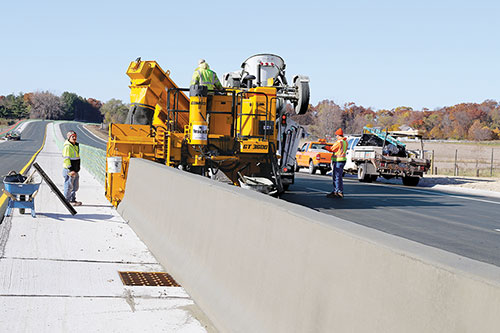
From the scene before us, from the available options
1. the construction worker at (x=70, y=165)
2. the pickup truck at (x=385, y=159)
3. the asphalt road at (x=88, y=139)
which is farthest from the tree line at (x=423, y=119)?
the construction worker at (x=70, y=165)

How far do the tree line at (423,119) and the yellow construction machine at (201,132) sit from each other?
8871 centimetres

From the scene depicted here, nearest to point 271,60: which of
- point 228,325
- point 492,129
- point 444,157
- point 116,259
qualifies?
point 116,259

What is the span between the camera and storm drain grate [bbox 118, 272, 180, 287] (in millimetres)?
6824

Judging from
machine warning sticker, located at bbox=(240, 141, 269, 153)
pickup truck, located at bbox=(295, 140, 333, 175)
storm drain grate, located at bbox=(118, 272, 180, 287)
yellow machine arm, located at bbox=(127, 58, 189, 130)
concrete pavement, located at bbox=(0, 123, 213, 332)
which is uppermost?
yellow machine arm, located at bbox=(127, 58, 189, 130)

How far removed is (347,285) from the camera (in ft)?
11.3

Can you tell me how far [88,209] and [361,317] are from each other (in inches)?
424

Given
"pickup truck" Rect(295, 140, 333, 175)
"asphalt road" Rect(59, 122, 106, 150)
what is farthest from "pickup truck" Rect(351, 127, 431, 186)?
"asphalt road" Rect(59, 122, 106, 150)

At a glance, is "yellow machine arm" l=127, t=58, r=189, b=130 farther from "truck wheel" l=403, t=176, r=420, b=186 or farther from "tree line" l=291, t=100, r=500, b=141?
"tree line" l=291, t=100, r=500, b=141

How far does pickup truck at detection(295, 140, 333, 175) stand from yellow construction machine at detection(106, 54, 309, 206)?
1948cm

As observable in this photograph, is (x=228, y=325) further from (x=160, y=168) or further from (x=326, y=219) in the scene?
(x=160, y=168)

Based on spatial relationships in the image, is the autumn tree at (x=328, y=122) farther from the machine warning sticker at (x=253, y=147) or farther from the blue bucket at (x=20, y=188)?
the blue bucket at (x=20, y=188)

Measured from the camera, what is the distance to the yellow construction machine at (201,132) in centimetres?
1290

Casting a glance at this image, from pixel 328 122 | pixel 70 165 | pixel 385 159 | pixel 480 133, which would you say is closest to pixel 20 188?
pixel 70 165

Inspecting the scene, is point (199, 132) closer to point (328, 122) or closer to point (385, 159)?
point (385, 159)
